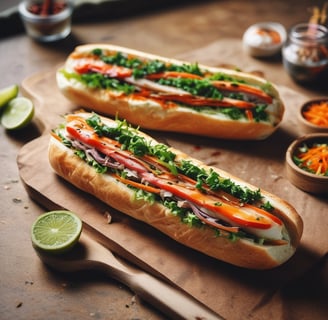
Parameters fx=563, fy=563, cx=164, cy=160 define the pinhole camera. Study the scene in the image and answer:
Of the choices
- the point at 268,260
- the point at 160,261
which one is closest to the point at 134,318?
the point at 160,261

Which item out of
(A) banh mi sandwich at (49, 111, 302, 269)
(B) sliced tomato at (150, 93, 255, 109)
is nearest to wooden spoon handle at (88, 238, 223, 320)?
(A) banh mi sandwich at (49, 111, 302, 269)

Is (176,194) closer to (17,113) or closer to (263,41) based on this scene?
(17,113)

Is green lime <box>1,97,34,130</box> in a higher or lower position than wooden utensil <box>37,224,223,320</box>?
lower

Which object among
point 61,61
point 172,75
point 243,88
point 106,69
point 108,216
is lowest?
point 61,61

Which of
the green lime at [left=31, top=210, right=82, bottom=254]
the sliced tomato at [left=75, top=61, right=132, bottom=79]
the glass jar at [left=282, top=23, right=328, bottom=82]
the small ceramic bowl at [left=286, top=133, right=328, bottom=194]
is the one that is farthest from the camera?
the glass jar at [left=282, top=23, right=328, bottom=82]

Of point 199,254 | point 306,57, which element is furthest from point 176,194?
point 306,57

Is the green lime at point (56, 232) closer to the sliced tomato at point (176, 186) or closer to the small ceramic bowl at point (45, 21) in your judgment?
the sliced tomato at point (176, 186)

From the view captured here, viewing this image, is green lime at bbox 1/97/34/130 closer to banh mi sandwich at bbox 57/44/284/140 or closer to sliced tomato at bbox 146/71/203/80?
banh mi sandwich at bbox 57/44/284/140

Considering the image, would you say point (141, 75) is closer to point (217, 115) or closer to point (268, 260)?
point (217, 115)
